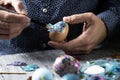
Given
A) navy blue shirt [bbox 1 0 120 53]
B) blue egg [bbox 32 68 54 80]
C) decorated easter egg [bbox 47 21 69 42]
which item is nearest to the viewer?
blue egg [bbox 32 68 54 80]

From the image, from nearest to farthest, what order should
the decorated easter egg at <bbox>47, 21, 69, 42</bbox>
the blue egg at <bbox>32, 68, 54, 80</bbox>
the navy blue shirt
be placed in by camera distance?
the blue egg at <bbox>32, 68, 54, 80</bbox>, the decorated easter egg at <bbox>47, 21, 69, 42</bbox>, the navy blue shirt

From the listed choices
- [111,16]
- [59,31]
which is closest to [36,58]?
[59,31]

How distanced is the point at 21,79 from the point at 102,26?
1.16ft

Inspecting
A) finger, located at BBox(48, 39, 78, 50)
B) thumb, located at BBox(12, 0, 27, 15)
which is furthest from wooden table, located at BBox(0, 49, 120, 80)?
thumb, located at BBox(12, 0, 27, 15)

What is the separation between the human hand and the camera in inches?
37.5

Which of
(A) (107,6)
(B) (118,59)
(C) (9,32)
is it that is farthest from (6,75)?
(A) (107,6)

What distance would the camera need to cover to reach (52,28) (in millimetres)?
929

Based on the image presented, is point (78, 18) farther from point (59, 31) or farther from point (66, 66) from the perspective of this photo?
point (66, 66)

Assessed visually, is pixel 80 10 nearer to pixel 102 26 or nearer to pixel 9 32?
pixel 102 26

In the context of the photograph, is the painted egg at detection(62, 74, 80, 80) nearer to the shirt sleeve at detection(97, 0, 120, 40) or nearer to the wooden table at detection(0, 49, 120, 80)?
the wooden table at detection(0, 49, 120, 80)

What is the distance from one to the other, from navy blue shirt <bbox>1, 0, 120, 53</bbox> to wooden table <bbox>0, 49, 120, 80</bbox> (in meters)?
0.10

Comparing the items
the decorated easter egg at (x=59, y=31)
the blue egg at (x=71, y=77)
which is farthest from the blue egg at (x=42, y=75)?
the decorated easter egg at (x=59, y=31)

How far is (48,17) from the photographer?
1.04 meters

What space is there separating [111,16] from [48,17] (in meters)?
0.20
